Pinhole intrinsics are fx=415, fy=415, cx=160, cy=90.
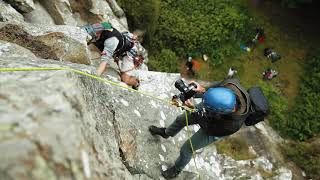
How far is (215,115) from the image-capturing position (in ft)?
20.9

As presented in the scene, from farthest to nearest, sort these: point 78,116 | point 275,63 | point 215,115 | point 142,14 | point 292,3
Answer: point 292,3
point 275,63
point 142,14
point 215,115
point 78,116

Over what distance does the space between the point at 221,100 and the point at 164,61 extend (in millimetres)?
10259

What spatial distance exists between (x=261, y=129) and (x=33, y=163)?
39.5 ft

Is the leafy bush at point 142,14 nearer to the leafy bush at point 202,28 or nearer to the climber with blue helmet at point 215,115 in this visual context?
the leafy bush at point 202,28

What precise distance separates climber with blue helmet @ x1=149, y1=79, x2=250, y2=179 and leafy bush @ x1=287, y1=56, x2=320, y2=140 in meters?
9.25

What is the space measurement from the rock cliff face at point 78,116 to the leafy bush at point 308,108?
1.20 meters

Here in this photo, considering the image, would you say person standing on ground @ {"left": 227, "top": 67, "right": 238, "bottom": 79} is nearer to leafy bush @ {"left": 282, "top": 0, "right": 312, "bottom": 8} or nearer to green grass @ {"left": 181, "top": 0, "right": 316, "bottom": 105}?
green grass @ {"left": 181, "top": 0, "right": 316, "bottom": 105}

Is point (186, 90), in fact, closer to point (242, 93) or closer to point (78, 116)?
point (242, 93)

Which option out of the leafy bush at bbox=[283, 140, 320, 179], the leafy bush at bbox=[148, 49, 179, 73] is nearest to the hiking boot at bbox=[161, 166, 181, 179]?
the leafy bush at bbox=[283, 140, 320, 179]

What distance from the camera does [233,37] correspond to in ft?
59.1

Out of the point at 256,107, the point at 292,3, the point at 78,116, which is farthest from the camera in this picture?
the point at 292,3

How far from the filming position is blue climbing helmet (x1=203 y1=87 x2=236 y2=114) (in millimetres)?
6199

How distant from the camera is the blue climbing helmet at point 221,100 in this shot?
6.20 metres

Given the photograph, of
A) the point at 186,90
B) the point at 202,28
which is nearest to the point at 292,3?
the point at 202,28
